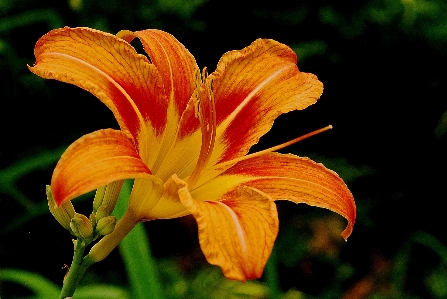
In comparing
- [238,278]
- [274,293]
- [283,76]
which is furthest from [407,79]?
[238,278]

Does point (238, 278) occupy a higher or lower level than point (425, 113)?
higher

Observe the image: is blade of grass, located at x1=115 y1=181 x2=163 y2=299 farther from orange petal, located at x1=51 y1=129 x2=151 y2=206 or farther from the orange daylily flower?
orange petal, located at x1=51 y1=129 x2=151 y2=206

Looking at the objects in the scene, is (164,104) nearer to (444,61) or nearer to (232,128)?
(232,128)

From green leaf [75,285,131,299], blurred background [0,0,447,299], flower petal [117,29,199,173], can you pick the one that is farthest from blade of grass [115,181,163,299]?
blurred background [0,0,447,299]

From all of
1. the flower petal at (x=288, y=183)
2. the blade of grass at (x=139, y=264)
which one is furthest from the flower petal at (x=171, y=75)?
the blade of grass at (x=139, y=264)

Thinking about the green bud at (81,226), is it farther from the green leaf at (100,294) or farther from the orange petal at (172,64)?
the green leaf at (100,294)
